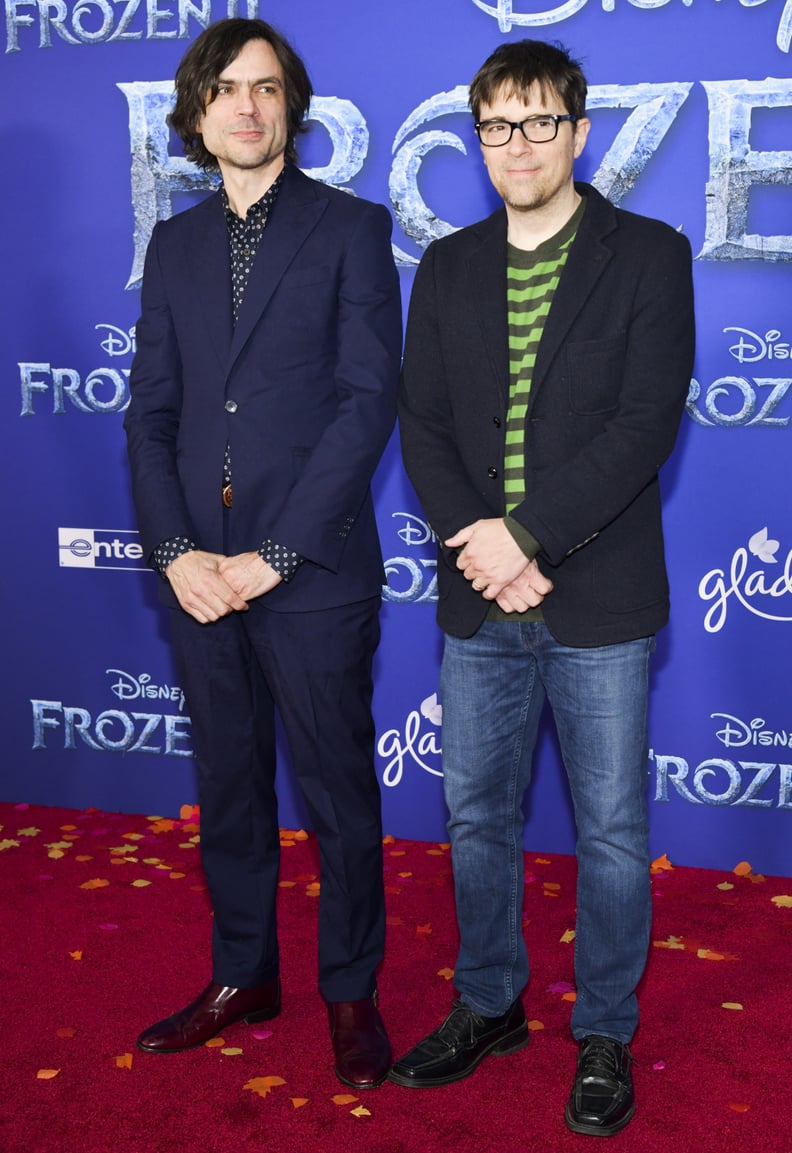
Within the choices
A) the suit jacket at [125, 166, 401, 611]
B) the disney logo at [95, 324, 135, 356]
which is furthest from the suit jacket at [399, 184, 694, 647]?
the disney logo at [95, 324, 135, 356]

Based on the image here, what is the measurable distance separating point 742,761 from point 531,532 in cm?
168

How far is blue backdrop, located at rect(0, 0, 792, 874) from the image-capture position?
11.2 feet

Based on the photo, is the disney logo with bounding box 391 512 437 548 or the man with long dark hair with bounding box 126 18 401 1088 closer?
the man with long dark hair with bounding box 126 18 401 1088

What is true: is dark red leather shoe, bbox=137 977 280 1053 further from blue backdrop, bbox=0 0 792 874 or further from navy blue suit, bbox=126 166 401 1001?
blue backdrop, bbox=0 0 792 874

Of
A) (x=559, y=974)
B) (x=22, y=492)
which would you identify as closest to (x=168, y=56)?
(x=22, y=492)

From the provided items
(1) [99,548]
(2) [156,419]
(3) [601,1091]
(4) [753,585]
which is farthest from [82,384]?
(3) [601,1091]

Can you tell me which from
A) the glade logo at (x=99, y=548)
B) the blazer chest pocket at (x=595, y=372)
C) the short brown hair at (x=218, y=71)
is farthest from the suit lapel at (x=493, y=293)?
the glade logo at (x=99, y=548)

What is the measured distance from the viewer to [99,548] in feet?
13.5

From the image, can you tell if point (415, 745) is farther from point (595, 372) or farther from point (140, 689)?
point (595, 372)

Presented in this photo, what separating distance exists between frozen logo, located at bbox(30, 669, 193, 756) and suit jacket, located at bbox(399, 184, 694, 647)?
189cm

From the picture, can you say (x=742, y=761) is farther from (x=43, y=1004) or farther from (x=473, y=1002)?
(x=43, y=1004)

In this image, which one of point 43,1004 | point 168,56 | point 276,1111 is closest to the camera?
point 276,1111

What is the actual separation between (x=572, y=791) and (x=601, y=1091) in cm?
56

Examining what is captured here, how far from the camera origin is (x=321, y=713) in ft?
8.21
